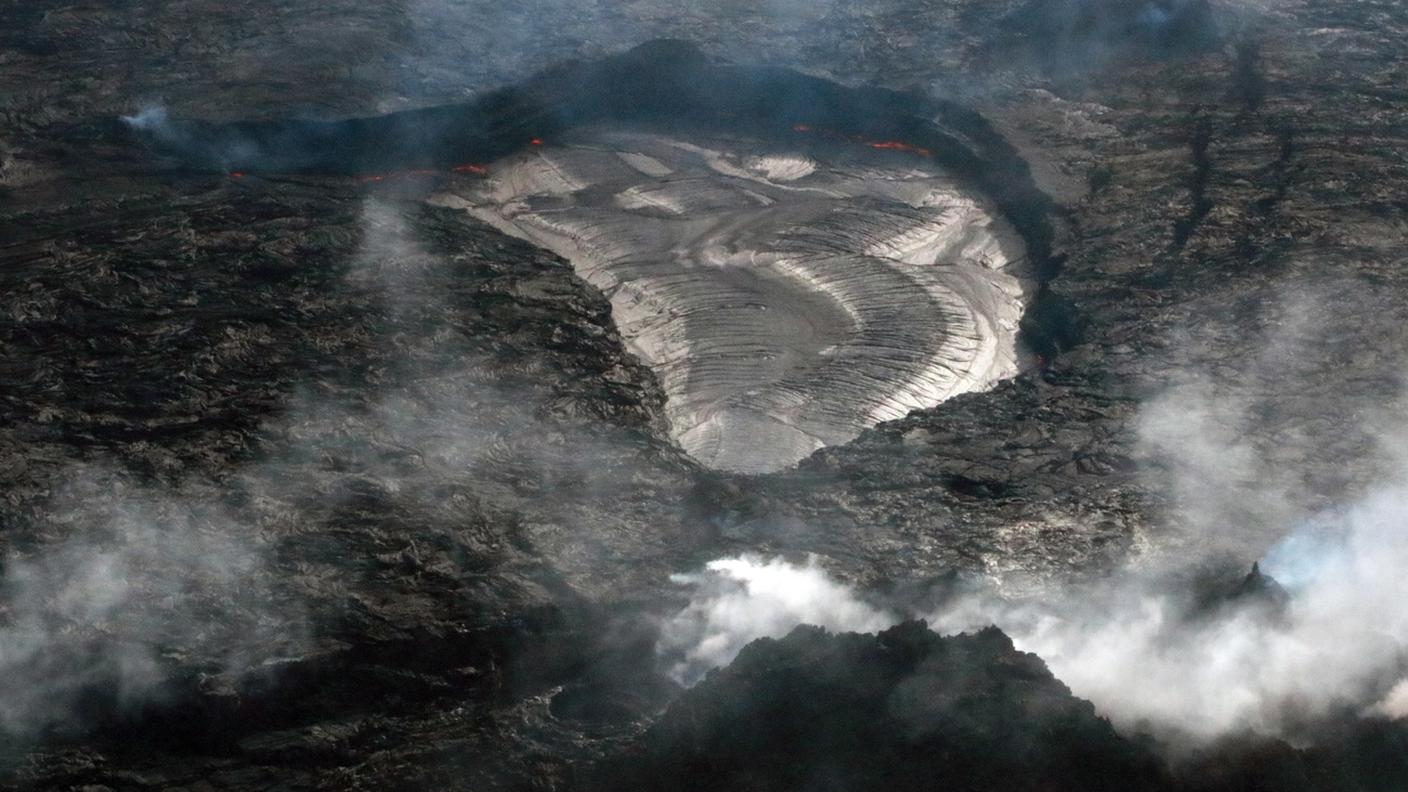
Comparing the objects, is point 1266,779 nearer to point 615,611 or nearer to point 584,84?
point 615,611

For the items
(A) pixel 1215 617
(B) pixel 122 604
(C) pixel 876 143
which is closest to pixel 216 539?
(B) pixel 122 604

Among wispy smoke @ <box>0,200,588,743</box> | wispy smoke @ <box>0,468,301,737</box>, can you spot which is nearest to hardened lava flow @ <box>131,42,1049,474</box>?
wispy smoke @ <box>0,200,588,743</box>

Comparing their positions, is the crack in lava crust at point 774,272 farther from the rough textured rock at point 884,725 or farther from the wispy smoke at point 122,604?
the wispy smoke at point 122,604

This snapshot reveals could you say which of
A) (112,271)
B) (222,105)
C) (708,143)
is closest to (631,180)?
(708,143)

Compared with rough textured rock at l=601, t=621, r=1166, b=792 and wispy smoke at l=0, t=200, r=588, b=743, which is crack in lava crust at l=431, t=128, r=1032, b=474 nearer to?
wispy smoke at l=0, t=200, r=588, b=743

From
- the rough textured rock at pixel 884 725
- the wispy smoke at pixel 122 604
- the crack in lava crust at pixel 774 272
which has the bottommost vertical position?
the crack in lava crust at pixel 774 272

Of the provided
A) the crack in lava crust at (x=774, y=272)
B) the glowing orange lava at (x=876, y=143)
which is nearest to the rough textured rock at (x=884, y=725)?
the crack in lava crust at (x=774, y=272)

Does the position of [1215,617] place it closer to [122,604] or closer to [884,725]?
[884,725]
